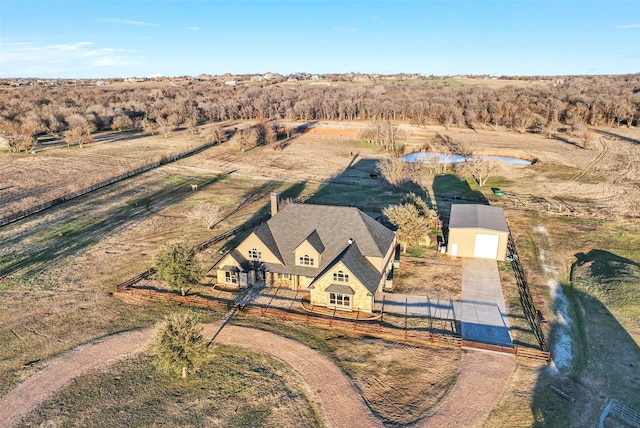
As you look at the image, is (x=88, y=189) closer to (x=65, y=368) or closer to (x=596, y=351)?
(x=65, y=368)

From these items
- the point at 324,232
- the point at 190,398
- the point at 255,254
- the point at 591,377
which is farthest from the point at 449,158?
the point at 190,398

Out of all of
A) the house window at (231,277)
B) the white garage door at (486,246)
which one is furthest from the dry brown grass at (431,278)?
the house window at (231,277)

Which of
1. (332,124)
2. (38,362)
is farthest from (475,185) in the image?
(332,124)

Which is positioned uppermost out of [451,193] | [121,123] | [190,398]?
[121,123]

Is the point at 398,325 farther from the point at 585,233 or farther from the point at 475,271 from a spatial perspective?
the point at 585,233

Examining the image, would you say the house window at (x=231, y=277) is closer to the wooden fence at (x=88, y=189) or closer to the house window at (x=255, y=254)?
the house window at (x=255, y=254)

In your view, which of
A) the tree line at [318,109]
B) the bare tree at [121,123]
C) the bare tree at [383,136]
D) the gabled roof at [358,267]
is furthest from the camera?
the bare tree at [121,123]
